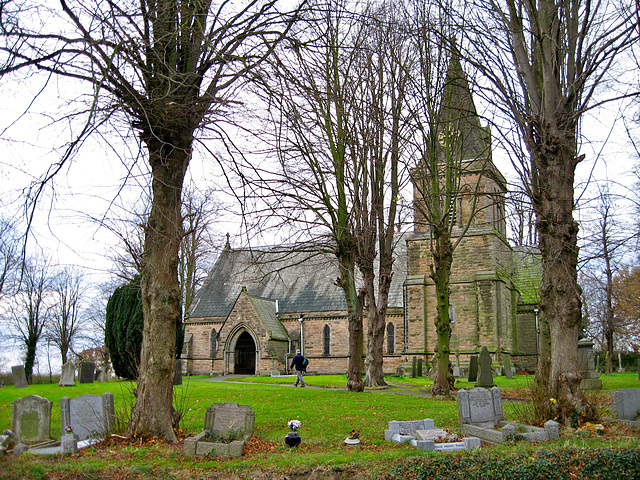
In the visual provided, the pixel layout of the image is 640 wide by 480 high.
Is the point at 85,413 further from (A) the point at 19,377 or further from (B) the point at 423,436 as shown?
(A) the point at 19,377

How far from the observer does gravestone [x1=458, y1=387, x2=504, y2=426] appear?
1018cm

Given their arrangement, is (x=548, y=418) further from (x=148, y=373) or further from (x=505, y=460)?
(x=148, y=373)

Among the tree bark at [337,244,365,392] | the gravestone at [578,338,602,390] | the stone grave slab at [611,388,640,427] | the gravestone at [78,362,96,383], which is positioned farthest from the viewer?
the gravestone at [78,362,96,383]

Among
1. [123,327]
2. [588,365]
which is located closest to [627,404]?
[588,365]

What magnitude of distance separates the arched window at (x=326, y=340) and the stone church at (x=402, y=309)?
7cm

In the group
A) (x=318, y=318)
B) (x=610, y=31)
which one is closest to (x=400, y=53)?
(x=610, y=31)

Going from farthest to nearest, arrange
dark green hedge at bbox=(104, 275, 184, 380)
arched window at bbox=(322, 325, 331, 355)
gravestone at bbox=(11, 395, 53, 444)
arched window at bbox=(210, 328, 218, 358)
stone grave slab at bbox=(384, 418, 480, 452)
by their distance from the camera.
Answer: arched window at bbox=(210, 328, 218, 358)
arched window at bbox=(322, 325, 331, 355)
dark green hedge at bbox=(104, 275, 184, 380)
gravestone at bbox=(11, 395, 53, 444)
stone grave slab at bbox=(384, 418, 480, 452)

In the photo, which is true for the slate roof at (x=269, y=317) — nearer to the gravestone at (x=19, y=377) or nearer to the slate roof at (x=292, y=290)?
the slate roof at (x=292, y=290)

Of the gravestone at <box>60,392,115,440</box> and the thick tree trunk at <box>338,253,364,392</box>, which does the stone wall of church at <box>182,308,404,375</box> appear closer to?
the thick tree trunk at <box>338,253,364,392</box>

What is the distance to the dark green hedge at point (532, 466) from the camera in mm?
7332

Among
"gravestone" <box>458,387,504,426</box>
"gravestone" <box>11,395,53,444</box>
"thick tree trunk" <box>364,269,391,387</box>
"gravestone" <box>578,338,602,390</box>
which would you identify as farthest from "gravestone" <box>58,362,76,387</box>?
"gravestone" <box>578,338,602,390</box>

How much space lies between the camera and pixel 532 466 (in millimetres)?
7426

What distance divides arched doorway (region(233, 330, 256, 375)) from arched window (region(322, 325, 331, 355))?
15.8 feet

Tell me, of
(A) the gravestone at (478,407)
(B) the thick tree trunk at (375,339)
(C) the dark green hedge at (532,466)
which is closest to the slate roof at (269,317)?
(B) the thick tree trunk at (375,339)
